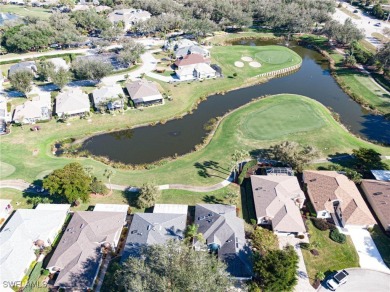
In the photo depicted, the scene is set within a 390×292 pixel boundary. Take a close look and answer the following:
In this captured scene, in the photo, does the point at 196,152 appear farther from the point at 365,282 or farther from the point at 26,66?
the point at 26,66

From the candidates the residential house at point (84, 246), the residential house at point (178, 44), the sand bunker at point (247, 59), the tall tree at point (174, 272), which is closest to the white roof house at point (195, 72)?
the sand bunker at point (247, 59)

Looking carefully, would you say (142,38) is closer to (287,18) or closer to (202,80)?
(202,80)

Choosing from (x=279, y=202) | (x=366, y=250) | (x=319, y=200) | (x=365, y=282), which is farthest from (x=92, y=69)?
(x=365, y=282)

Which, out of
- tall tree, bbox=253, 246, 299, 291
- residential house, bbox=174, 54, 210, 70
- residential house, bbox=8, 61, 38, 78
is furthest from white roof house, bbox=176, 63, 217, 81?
tall tree, bbox=253, 246, 299, 291

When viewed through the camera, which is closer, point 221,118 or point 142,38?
point 221,118

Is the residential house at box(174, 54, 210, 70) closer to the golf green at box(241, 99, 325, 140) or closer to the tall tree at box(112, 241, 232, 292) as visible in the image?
the golf green at box(241, 99, 325, 140)

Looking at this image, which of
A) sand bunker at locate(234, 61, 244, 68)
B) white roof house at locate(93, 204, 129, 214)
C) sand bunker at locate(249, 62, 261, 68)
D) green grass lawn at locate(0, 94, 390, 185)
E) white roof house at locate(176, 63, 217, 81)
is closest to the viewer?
white roof house at locate(93, 204, 129, 214)

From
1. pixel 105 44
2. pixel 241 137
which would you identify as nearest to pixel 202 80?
pixel 241 137
